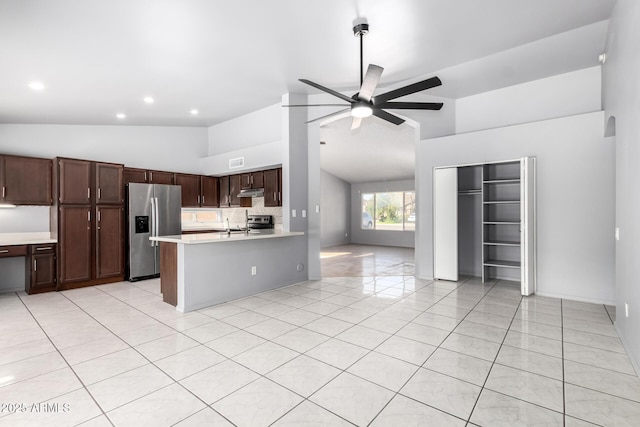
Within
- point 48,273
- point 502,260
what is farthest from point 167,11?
point 502,260

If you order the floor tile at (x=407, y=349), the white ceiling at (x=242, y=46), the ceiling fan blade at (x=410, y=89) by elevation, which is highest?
the white ceiling at (x=242, y=46)

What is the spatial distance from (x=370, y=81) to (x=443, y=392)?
264 centimetres

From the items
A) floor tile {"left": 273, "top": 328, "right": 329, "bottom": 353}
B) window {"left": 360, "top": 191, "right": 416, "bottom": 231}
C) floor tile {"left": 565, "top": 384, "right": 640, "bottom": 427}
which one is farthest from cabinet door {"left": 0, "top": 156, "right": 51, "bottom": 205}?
window {"left": 360, "top": 191, "right": 416, "bottom": 231}

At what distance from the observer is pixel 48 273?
4.78 meters

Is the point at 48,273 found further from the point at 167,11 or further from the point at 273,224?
the point at 167,11

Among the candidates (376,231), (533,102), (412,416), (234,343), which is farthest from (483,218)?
(376,231)

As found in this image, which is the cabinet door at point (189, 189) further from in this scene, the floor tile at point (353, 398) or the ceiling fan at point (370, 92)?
the floor tile at point (353, 398)

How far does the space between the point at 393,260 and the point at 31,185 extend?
23.1ft

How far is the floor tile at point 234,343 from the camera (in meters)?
2.71

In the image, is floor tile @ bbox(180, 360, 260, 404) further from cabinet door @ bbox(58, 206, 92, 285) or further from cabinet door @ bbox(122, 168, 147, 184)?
cabinet door @ bbox(122, 168, 147, 184)

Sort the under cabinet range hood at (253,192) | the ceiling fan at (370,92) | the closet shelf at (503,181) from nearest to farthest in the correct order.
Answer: the ceiling fan at (370,92)
the closet shelf at (503,181)
the under cabinet range hood at (253,192)

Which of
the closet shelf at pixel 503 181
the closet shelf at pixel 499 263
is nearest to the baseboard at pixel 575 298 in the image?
the closet shelf at pixel 499 263

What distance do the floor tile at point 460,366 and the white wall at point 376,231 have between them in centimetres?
812

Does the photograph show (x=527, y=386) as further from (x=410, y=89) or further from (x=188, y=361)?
(x=410, y=89)
